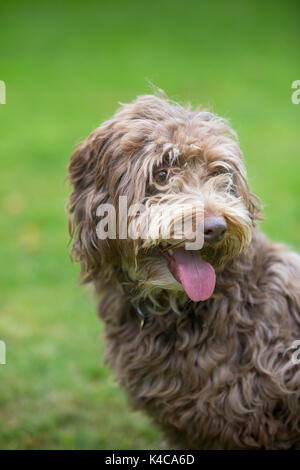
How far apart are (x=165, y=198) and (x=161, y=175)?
6.0 inches

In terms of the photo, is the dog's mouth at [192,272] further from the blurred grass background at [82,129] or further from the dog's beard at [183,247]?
the blurred grass background at [82,129]

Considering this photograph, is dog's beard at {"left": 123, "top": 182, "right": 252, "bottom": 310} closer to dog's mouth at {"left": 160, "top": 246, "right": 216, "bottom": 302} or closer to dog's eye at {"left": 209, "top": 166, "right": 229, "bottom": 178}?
dog's mouth at {"left": 160, "top": 246, "right": 216, "bottom": 302}

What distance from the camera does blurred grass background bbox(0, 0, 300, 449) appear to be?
181 inches

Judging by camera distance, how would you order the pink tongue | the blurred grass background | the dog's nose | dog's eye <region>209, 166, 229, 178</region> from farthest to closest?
the blurred grass background
dog's eye <region>209, 166, 229, 178</region>
the pink tongue
the dog's nose

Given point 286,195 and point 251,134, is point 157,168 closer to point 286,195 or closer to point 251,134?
point 286,195

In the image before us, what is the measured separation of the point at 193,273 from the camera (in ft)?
9.61

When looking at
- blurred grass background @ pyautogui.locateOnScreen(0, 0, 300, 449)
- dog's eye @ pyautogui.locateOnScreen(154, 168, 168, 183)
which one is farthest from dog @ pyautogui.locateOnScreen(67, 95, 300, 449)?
blurred grass background @ pyautogui.locateOnScreen(0, 0, 300, 449)

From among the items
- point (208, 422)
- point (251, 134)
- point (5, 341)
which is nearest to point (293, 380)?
point (208, 422)

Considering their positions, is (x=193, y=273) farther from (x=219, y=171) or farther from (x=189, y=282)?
(x=219, y=171)

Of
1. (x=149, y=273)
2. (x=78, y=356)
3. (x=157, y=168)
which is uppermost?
(x=157, y=168)

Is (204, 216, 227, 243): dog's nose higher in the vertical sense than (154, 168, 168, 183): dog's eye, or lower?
lower

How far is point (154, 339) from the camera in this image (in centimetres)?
327

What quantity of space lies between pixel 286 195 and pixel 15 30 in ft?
33.6

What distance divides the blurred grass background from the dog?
81 centimetres
